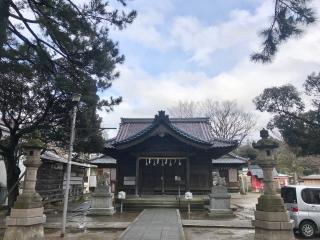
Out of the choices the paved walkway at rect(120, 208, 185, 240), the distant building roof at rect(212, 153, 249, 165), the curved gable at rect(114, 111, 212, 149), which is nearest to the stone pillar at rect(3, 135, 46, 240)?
the paved walkway at rect(120, 208, 185, 240)

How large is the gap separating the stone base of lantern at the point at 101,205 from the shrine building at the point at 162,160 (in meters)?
3.42

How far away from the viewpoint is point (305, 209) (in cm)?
1228

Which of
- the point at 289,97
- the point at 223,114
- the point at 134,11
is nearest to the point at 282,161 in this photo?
the point at 223,114

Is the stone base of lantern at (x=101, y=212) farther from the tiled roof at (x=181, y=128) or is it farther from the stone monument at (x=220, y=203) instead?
the stone monument at (x=220, y=203)

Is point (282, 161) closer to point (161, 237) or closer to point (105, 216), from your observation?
point (105, 216)

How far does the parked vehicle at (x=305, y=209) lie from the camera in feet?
40.1

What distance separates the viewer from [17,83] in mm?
15188

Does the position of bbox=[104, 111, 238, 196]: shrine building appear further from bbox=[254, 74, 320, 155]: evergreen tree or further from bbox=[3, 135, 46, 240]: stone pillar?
bbox=[3, 135, 46, 240]: stone pillar

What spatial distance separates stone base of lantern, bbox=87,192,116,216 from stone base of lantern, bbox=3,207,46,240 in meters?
9.18

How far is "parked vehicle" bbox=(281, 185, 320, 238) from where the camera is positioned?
12211 millimetres

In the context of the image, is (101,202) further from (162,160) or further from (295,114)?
(295,114)

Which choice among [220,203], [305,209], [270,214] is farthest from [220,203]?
[270,214]

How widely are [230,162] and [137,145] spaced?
48.5ft

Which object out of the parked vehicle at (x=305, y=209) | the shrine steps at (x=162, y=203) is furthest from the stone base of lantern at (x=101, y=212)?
the parked vehicle at (x=305, y=209)
